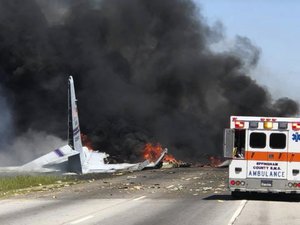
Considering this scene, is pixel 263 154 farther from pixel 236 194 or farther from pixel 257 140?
pixel 236 194

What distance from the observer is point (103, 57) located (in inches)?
2820

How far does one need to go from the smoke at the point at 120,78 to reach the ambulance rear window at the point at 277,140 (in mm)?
39090

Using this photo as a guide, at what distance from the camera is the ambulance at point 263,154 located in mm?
18281

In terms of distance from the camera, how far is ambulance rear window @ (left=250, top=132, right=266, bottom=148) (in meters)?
18.8

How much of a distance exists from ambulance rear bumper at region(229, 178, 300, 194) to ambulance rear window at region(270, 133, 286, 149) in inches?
45.0

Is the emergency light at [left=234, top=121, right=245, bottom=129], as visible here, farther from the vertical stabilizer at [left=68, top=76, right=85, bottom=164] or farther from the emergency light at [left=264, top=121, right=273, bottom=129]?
the vertical stabilizer at [left=68, top=76, right=85, bottom=164]

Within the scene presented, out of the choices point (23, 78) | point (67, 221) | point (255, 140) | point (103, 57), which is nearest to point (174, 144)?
point (103, 57)

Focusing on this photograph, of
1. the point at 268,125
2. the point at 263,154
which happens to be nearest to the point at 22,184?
the point at 263,154

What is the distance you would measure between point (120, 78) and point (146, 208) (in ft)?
188

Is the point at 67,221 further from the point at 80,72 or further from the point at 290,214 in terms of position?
the point at 80,72

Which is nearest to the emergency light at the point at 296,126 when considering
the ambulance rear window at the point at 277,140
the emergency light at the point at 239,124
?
the ambulance rear window at the point at 277,140

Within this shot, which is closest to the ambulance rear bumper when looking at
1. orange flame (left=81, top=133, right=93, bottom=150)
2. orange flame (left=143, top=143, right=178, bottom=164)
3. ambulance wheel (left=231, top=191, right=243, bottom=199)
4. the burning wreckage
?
ambulance wheel (left=231, top=191, right=243, bottom=199)

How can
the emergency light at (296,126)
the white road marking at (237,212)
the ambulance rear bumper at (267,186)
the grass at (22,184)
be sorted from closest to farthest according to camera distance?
1. the white road marking at (237,212)
2. the ambulance rear bumper at (267,186)
3. the emergency light at (296,126)
4. the grass at (22,184)

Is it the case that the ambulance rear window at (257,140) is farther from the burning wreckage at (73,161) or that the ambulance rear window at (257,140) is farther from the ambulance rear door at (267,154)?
the burning wreckage at (73,161)
